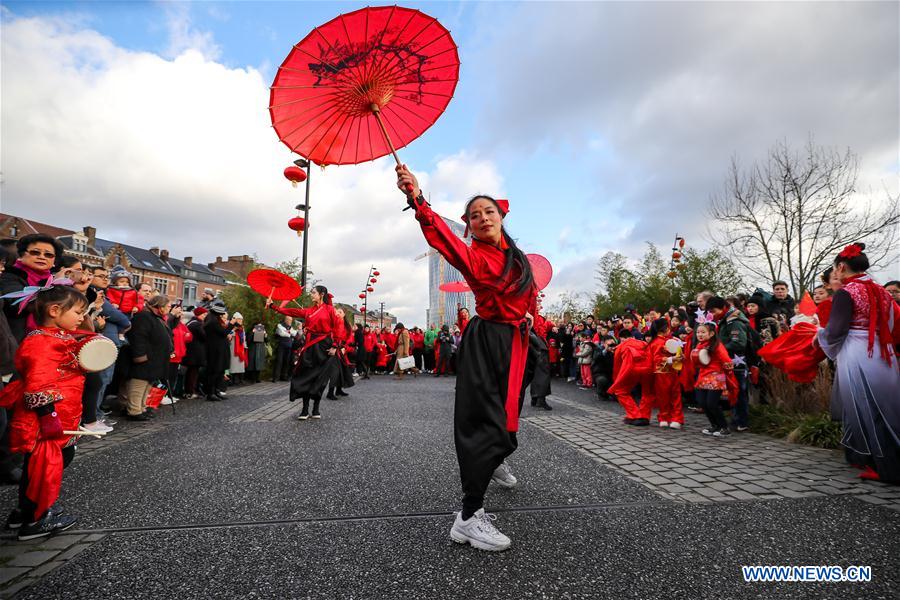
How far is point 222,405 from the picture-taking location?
25.7 ft

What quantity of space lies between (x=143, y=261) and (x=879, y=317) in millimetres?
71814

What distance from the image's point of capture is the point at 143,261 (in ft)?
193

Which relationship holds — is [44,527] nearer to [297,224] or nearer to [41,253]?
[41,253]

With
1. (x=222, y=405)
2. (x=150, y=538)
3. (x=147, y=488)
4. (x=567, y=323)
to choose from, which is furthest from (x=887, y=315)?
(x=567, y=323)

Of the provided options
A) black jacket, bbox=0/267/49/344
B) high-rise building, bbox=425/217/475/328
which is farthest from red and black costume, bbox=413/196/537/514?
high-rise building, bbox=425/217/475/328

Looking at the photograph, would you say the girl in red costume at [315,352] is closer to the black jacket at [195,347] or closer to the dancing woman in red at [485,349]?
the black jacket at [195,347]

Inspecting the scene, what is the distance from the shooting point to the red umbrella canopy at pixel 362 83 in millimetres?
2711

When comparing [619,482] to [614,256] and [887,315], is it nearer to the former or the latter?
[887,315]

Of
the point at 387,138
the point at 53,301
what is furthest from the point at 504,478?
the point at 53,301

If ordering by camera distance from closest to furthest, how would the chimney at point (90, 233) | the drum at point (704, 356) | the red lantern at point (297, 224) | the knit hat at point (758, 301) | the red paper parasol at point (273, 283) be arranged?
1. the drum at point (704, 356)
2. the red paper parasol at point (273, 283)
3. the knit hat at point (758, 301)
4. the red lantern at point (297, 224)
5. the chimney at point (90, 233)

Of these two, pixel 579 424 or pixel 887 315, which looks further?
pixel 579 424

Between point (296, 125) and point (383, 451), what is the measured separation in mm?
3251

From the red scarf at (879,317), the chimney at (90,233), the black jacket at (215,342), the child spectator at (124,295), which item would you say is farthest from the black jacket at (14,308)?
the chimney at (90,233)

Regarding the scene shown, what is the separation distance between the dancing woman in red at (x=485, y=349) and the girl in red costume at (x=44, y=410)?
7.78 ft
